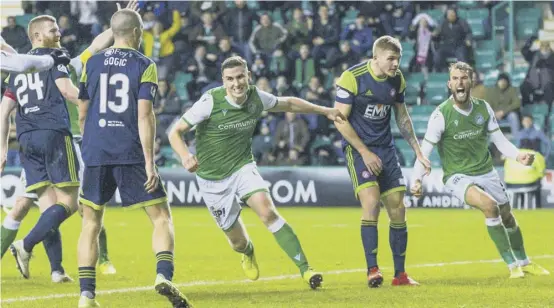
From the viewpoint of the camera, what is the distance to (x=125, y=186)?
8352mm

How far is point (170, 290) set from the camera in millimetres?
7957

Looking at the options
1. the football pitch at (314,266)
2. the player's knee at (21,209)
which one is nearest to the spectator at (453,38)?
the football pitch at (314,266)

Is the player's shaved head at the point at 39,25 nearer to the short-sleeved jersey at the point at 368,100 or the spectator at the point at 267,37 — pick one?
the short-sleeved jersey at the point at 368,100

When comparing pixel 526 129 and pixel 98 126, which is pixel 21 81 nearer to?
pixel 98 126

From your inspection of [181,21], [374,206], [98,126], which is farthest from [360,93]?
[181,21]

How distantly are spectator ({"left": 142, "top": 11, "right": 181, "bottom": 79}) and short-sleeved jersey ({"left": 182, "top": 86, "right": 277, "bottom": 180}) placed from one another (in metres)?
15.3

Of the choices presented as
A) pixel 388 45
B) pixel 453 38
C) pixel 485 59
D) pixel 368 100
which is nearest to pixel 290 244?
pixel 368 100

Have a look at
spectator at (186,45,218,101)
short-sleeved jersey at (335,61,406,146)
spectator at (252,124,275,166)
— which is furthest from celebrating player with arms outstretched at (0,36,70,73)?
spectator at (186,45,218,101)

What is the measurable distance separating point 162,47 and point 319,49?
357 centimetres

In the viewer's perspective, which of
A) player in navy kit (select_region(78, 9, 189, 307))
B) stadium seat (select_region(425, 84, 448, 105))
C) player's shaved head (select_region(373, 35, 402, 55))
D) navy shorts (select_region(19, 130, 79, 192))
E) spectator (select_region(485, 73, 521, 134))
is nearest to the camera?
player in navy kit (select_region(78, 9, 189, 307))

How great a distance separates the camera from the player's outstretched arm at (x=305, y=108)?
30.5ft

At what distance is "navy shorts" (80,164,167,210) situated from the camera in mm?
8328

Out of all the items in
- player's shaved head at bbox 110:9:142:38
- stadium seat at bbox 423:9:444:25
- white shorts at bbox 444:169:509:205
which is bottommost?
white shorts at bbox 444:169:509:205

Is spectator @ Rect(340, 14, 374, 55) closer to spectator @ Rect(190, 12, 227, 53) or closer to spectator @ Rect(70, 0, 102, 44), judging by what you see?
spectator @ Rect(190, 12, 227, 53)
